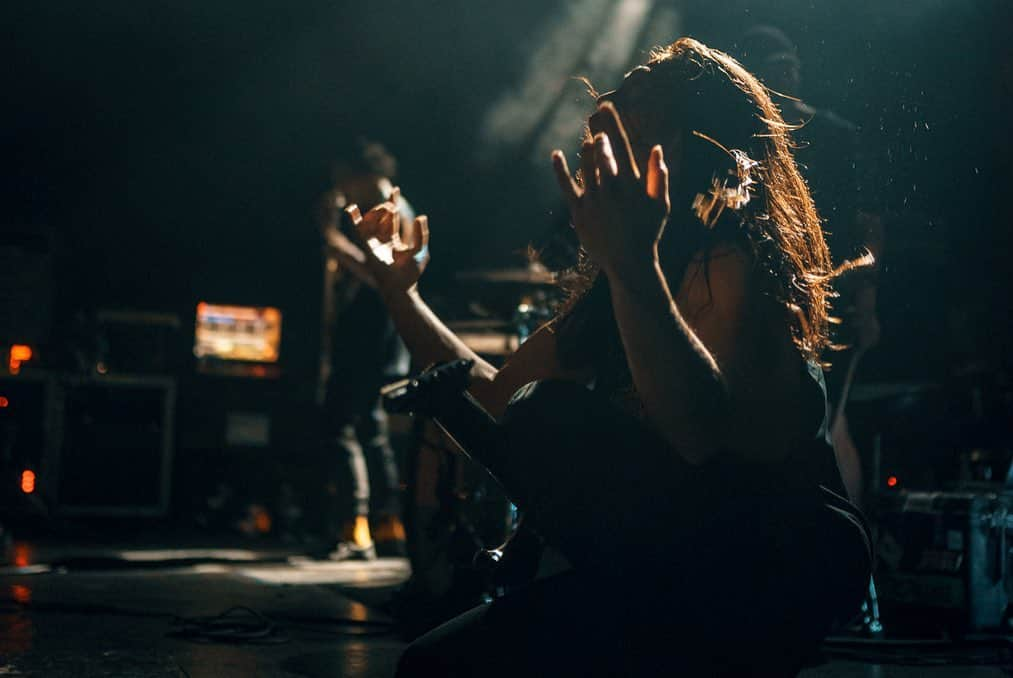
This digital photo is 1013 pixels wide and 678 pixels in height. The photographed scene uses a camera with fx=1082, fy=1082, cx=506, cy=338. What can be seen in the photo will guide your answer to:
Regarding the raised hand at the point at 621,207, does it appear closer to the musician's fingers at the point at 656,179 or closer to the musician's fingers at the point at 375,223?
the musician's fingers at the point at 656,179

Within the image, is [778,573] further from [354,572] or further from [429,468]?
[354,572]

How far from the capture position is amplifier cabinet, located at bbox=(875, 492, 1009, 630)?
362 centimetres

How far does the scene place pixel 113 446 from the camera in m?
7.95

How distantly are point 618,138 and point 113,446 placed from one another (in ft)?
24.4

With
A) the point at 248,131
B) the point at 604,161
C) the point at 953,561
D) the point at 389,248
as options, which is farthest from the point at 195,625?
the point at 248,131

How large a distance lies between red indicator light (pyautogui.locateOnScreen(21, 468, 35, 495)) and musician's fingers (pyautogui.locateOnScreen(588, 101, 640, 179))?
701 cm

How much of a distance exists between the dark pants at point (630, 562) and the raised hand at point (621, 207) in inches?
6.6

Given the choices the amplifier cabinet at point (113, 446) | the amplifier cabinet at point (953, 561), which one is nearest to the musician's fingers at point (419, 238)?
the amplifier cabinet at point (953, 561)

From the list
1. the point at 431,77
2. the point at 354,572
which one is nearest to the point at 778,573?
the point at 354,572

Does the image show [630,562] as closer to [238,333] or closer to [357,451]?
[357,451]

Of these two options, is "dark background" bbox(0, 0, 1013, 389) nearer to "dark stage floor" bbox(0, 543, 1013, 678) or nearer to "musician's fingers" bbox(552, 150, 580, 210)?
"dark stage floor" bbox(0, 543, 1013, 678)

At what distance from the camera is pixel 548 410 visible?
48.0 inches

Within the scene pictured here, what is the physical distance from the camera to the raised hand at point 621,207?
1.19 m

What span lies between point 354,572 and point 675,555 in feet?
14.4
